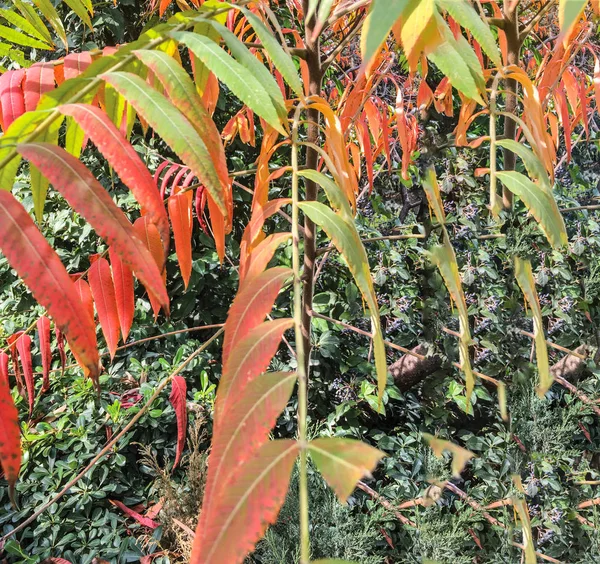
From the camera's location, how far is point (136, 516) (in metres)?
1.88

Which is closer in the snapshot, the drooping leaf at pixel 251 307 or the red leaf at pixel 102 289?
the drooping leaf at pixel 251 307

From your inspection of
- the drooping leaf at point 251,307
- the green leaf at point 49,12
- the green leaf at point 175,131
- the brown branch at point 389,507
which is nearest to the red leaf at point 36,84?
the green leaf at point 49,12

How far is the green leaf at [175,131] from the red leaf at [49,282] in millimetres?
103

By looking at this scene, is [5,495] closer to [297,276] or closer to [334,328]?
[334,328]

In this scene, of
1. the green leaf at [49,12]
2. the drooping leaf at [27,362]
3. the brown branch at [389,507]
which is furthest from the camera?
the brown branch at [389,507]

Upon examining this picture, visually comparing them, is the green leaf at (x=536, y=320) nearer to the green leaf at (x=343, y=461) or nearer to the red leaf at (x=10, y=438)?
the green leaf at (x=343, y=461)

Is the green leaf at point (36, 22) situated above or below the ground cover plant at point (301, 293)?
above

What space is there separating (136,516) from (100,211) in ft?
5.99

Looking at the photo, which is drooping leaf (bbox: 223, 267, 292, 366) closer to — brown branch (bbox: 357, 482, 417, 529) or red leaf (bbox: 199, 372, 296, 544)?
red leaf (bbox: 199, 372, 296, 544)

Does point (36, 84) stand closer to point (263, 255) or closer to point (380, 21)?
point (263, 255)

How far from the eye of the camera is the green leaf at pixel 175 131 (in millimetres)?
356

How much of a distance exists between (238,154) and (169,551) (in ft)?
5.36

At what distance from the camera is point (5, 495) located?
79.0 inches

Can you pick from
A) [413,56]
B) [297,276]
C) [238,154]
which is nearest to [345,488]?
[297,276]
